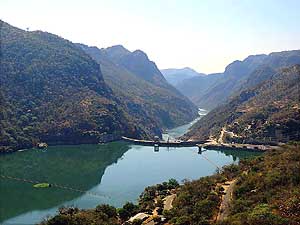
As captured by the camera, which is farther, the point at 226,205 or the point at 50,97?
the point at 50,97

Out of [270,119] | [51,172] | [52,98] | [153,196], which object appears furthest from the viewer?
[52,98]

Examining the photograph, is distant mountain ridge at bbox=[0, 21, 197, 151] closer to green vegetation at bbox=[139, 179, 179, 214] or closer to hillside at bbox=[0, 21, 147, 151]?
hillside at bbox=[0, 21, 147, 151]

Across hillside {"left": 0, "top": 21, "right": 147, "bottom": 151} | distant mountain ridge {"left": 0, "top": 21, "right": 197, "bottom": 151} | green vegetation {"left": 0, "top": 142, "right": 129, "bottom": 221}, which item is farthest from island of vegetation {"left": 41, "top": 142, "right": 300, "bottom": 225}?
hillside {"left": 0, "top": 21, "right": 147, "bottom": 151}

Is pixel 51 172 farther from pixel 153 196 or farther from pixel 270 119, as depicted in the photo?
pixel 270 119

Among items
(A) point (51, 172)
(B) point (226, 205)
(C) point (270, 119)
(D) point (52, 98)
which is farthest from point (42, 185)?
(D) point (52, 98)

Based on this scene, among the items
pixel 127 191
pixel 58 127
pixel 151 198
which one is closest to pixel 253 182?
pixel 151 198

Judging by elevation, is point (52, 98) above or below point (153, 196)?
above

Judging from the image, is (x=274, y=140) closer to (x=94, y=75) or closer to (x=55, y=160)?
(x=55, y=160)
